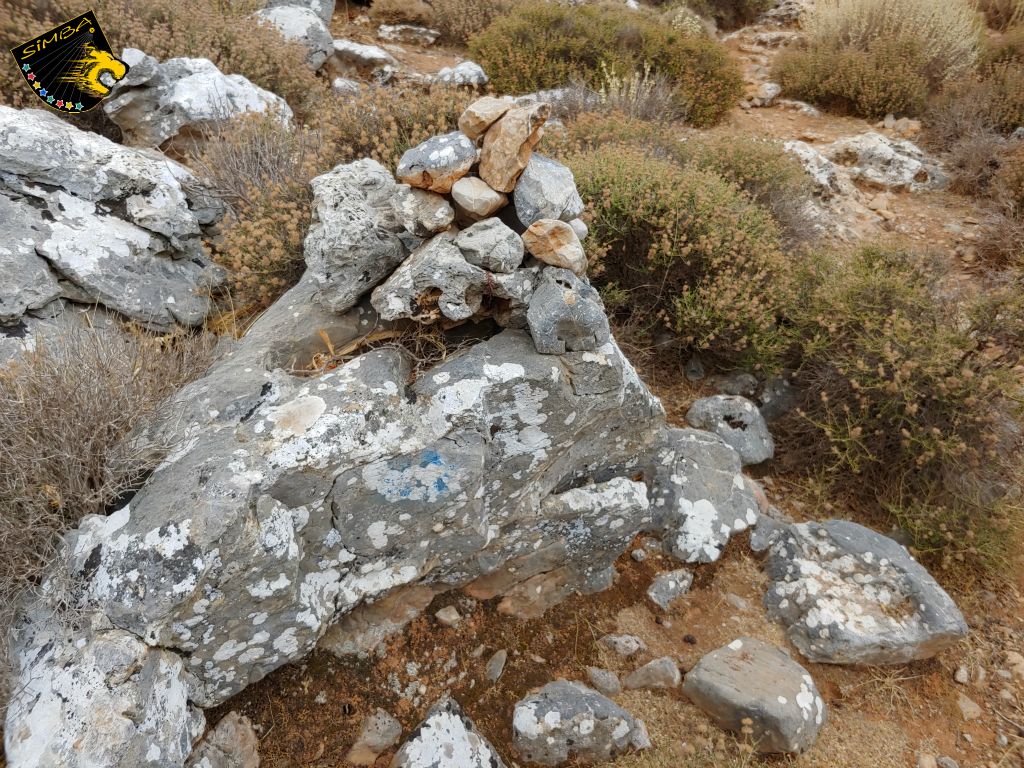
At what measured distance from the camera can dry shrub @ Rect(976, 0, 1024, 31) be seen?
1018 centimetres

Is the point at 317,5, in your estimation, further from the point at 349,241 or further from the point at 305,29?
the point at 349,241

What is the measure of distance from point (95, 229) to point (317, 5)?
25.1 ft

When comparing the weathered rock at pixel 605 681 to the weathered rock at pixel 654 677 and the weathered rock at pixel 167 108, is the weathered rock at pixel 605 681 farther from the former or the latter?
the weathered rock at pixel 167 108

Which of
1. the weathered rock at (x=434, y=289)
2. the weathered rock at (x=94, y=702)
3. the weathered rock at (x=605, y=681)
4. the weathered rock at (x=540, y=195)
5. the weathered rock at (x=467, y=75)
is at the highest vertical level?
the weathered rock at (x=540, y=195)

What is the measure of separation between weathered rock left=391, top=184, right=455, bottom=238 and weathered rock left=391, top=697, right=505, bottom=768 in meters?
2.03

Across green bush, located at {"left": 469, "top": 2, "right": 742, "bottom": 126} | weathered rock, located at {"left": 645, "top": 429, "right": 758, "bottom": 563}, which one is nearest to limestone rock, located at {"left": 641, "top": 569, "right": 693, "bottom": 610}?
weathered rock, located at {"left": 645, "top": 429, "right": 758, "bottom": 563}

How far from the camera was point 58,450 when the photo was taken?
2148mm

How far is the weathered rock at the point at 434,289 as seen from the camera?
2.53 metres

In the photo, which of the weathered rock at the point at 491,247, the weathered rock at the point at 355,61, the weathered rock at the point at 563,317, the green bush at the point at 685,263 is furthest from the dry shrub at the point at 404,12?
the weathered rock at the point at 563,317

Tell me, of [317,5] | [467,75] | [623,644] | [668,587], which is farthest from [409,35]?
[623,644]

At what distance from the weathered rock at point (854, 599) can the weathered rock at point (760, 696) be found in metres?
0.28

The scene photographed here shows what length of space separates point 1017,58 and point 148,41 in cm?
A: 1093

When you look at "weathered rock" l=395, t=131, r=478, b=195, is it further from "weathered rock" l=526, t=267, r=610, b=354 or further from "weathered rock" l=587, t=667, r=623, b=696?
"weathered rock" l=587, t=667, r=623, b=696

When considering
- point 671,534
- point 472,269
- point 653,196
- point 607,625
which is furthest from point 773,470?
point 472,269
